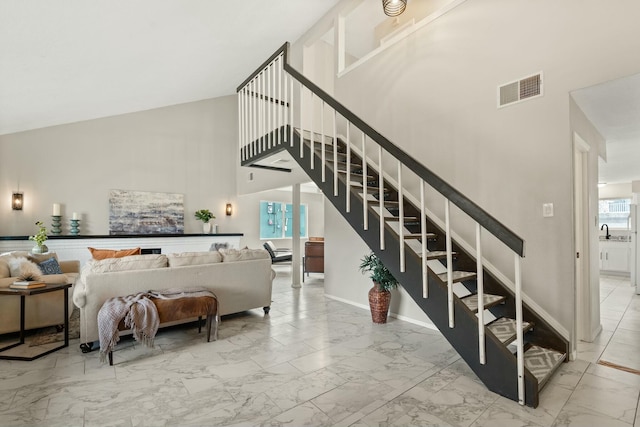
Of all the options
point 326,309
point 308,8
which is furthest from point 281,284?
point 308,8

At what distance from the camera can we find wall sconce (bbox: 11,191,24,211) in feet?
19.4

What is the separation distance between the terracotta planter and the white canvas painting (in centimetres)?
568

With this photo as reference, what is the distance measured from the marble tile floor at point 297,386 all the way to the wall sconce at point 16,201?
4.41m

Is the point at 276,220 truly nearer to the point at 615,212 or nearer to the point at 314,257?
the point at 314,257

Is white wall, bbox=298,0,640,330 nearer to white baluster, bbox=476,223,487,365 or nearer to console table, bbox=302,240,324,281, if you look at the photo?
white baluster, bbox=476,223,487,365

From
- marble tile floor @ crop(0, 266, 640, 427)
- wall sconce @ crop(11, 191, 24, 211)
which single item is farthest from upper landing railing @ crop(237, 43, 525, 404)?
wall sconce @ crop(11, 191, 24, 211)

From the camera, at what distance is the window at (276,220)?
31.2 feet

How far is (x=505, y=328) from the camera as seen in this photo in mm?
2576

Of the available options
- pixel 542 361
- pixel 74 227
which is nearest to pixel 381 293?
pixel 542 361

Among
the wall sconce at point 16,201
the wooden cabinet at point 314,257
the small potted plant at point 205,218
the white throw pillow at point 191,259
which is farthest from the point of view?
the small potted plant at point 205,218

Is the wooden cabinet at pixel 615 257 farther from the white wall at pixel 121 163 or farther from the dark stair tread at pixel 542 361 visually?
the white wall at pixel 121 163

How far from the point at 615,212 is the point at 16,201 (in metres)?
13.0

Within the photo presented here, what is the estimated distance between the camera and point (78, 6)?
3154 millimetres

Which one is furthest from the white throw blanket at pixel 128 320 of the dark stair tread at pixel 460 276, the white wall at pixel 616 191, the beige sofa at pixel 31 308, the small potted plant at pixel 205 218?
the white wall at pixel 616 191
